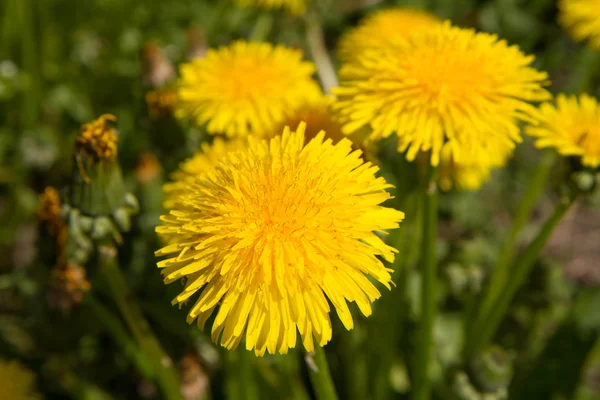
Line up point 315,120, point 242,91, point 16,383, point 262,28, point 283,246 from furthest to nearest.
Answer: point 262,28 → point 16,383 → point 242,91 → point 315,120 → point 283,246

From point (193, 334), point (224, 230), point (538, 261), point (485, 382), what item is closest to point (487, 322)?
point (485, 382)

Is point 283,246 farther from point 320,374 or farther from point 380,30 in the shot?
point 380,30

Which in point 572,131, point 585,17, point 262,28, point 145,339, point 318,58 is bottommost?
point 145,339

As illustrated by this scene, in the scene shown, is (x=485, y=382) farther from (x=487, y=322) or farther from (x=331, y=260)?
(x=331, y=260)

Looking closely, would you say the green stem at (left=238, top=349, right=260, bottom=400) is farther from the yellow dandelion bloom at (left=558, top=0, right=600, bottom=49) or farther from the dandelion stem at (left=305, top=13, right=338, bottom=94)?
the dandelion stem at (left=305, top=13, right=338, bottom=94)

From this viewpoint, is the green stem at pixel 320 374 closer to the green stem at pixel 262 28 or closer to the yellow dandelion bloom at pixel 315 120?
the yellow dandelion bloom at pixel 315 120

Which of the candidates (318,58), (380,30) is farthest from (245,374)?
(318,58)

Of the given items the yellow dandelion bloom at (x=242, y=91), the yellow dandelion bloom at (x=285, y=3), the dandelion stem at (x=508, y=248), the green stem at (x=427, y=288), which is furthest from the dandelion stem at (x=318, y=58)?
the green stem at (x=427, y=288)
